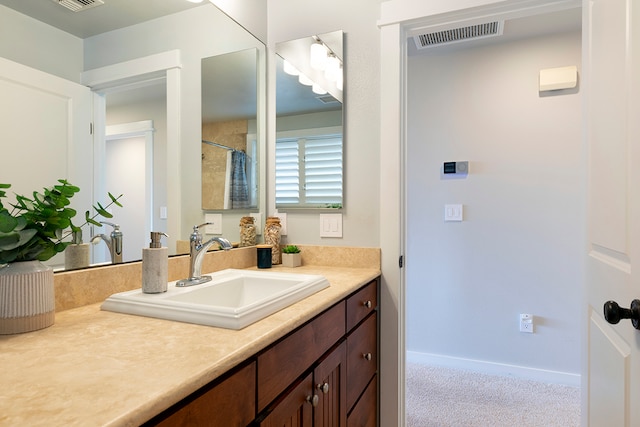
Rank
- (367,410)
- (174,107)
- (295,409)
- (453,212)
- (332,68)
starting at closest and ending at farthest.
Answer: (295,409) → (174,107) → (367,410) → (332,68) → (453,212)

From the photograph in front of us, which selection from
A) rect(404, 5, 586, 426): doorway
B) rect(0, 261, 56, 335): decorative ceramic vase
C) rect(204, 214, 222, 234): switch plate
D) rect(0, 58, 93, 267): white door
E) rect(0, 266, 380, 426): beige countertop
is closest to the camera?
rect(0, 266, 380, 426): beige countertop

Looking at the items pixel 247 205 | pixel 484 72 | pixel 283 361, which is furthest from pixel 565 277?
pixel 283 361

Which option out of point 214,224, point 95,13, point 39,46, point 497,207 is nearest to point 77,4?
point 95,13

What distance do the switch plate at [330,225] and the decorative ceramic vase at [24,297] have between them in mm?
1153

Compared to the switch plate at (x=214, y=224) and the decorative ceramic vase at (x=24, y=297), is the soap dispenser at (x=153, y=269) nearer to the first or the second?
the decorative ceramic vase at (x=24, y=297)

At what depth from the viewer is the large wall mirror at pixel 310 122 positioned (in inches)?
68.4

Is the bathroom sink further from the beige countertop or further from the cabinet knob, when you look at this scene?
the cabinet knob

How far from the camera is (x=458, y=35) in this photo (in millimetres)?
2338

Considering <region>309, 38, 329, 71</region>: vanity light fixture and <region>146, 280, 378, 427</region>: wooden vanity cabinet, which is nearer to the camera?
<region>146, 280, 378, 427</region>: wooden vanity cabinet

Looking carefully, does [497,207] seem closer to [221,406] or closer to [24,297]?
[221,406]

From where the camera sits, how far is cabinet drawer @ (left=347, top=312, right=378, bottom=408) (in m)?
1.29

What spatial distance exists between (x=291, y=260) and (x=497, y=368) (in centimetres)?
186

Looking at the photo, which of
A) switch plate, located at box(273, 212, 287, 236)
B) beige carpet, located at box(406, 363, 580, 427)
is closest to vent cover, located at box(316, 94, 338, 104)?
switch plate, located at box(273, 212, 287, 236)

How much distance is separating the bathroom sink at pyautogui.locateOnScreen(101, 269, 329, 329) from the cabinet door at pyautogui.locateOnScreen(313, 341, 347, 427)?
215 mm
